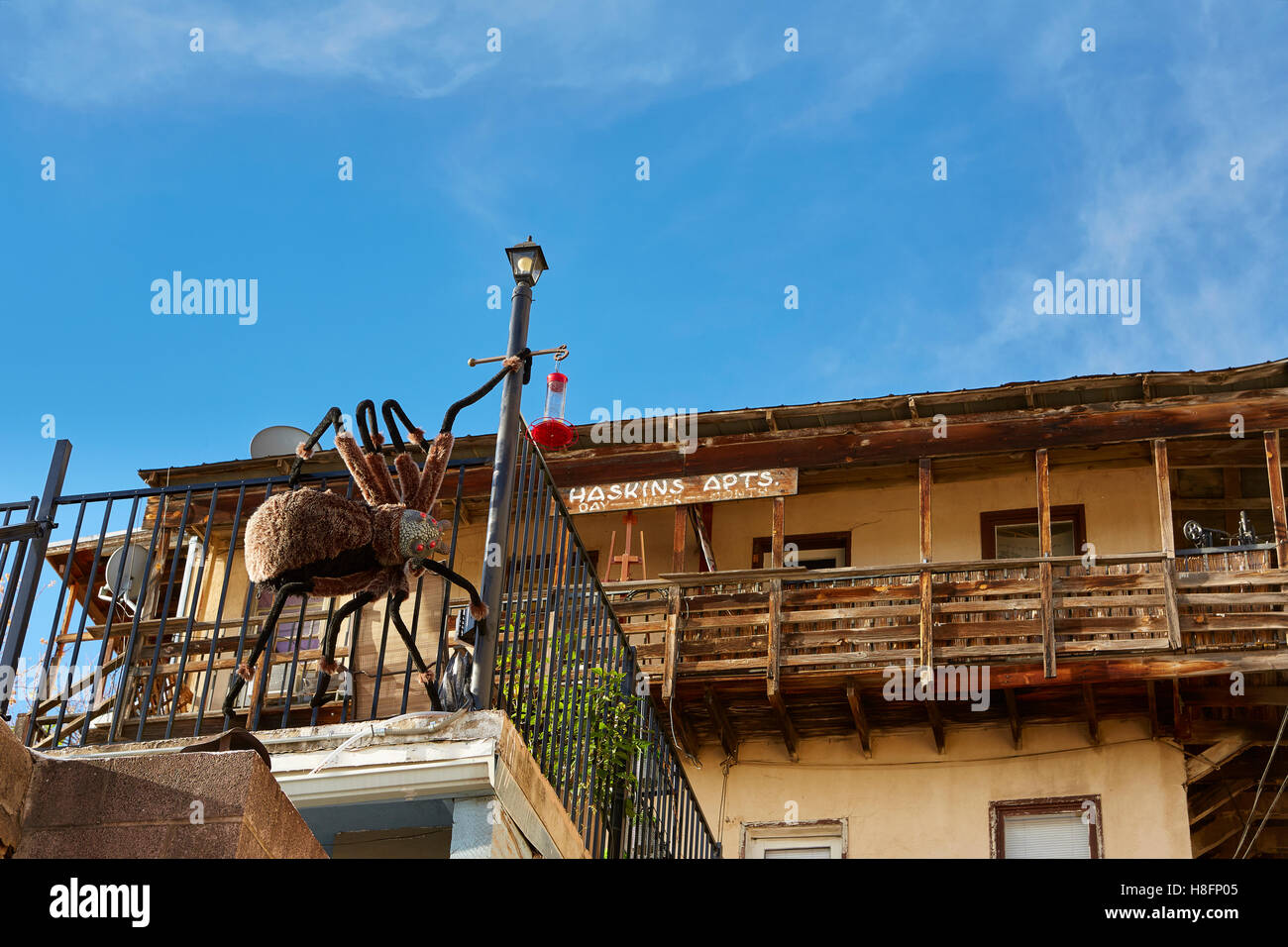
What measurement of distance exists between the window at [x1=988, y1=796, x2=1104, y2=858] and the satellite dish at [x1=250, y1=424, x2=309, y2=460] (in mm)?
8810

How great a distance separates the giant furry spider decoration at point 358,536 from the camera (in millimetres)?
5539

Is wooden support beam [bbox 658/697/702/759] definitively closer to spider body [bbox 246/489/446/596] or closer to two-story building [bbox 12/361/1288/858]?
two-story building [bbox 12/361/1288/858]

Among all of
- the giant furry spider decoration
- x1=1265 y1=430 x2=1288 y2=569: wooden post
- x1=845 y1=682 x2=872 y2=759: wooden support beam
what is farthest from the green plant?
x1=1265 y1=430 x2=1288 y2=569: wooden post

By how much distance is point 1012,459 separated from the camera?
61.3ft

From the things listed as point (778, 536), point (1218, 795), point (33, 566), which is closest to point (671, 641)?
point (778, 536)

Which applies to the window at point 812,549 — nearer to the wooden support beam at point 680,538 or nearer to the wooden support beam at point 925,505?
the wooden support beam at point 680,538

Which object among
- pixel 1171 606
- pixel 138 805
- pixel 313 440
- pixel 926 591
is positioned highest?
pixel 926 591

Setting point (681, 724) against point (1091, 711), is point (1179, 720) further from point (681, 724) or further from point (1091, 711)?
point (681, 724)

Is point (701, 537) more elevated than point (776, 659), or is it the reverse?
point (701, 537)

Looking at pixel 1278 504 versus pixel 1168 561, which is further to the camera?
pixel 1278 504

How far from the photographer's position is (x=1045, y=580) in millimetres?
16062

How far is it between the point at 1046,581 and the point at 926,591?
4.02ft

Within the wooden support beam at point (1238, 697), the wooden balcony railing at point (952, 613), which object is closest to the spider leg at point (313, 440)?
the wooden balcony railing at point (952, 613)
